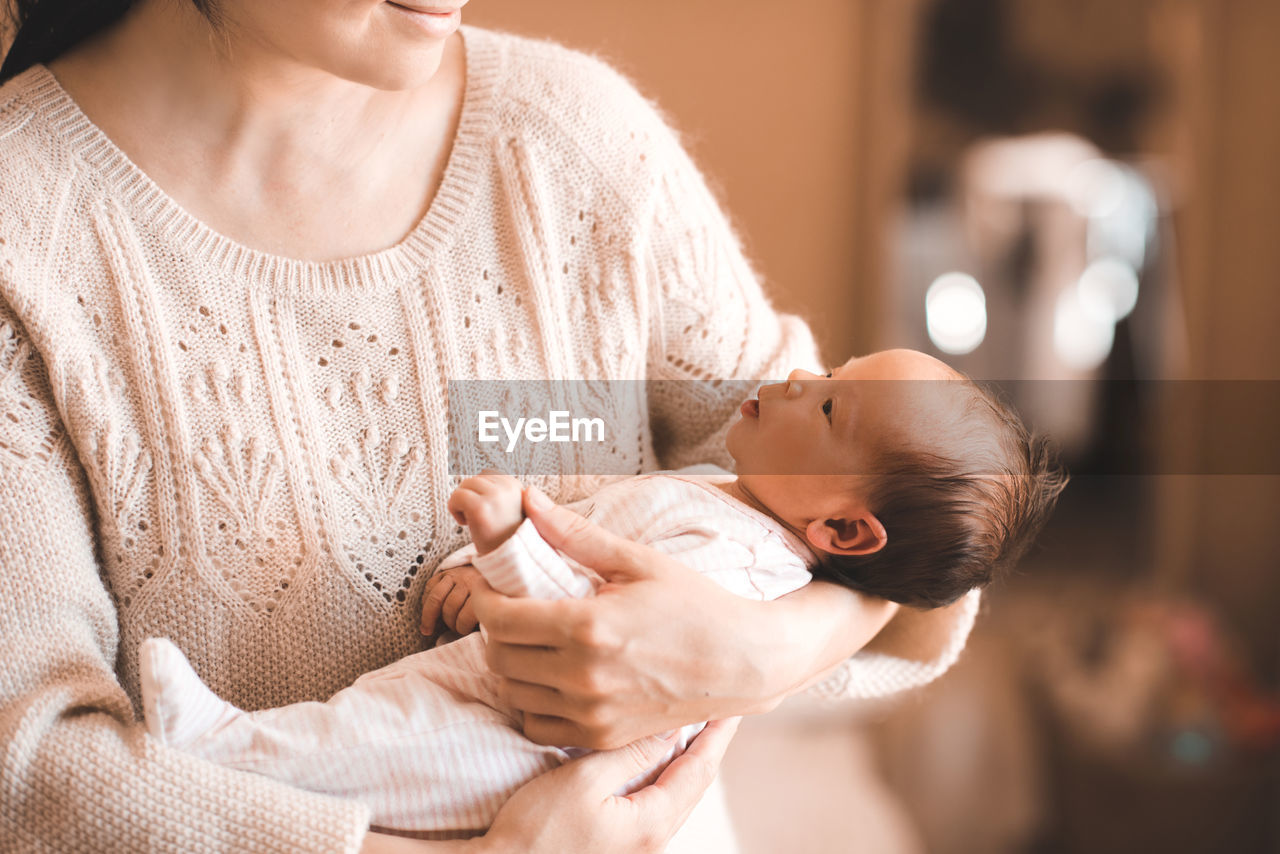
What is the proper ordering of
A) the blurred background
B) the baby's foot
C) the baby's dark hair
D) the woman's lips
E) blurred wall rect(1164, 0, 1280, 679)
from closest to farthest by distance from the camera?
the baby's foot → the woman's lips → the baby's dark hair → the blurred background → blurred wall rect(1164, 0, 1280, 679)

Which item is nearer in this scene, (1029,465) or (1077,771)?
(1029,465)

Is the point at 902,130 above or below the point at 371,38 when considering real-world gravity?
below

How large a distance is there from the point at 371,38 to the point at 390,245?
213 millimetres

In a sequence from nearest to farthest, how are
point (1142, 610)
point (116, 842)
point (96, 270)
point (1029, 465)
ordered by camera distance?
point (116, 842) < point (96, 270) < point (1029, 465) < point (1142, 610)

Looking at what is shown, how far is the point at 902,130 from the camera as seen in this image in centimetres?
309

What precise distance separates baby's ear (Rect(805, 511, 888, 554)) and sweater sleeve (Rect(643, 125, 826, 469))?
17 centimetres

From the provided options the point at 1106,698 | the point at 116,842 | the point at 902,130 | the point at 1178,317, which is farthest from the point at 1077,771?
the point at 116,842

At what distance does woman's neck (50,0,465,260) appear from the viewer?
0.95m

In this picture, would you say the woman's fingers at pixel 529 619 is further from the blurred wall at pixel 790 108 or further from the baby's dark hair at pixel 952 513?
the blurred wall at pixel 790 108

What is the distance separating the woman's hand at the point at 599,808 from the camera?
80 centimetres

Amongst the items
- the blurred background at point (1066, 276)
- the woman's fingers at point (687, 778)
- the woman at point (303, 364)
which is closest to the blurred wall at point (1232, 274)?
the blurred background at point (1066, 276)

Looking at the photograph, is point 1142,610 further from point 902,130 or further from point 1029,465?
point 1029,465

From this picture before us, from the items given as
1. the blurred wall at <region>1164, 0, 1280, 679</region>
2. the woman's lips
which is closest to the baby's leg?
the woman's lips

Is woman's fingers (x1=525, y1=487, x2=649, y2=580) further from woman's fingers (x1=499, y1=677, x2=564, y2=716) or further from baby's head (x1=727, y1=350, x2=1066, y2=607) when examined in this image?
baby's head (x1=727, y1=350, x2=1066, y2=607)
